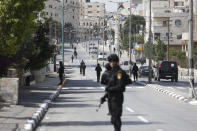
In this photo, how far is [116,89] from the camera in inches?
538

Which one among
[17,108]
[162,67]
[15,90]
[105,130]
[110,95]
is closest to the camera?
[110,95]

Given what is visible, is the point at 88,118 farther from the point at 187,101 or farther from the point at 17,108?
the point at 187,101

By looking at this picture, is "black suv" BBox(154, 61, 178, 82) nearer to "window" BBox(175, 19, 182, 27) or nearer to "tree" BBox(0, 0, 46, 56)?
"tree" BBox(0, 0, 46, 56)

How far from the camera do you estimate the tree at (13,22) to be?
25203 millimetres

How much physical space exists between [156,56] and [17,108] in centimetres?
8727

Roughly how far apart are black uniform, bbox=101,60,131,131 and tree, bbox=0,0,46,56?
11974 mm

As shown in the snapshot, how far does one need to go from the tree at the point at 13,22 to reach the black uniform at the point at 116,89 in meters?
12.0

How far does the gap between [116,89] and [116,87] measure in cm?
4

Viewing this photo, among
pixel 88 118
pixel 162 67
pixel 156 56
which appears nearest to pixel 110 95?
pixel 88 118

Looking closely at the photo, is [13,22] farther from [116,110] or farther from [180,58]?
[180,58]

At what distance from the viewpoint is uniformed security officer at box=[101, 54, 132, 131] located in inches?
538

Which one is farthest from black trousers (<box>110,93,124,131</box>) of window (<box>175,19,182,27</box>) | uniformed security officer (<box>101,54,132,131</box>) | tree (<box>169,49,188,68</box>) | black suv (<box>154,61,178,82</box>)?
window (<box>175,19,182,27</box>)

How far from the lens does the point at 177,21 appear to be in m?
118

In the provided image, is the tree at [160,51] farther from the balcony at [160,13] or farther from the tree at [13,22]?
the tree at [13,22]
